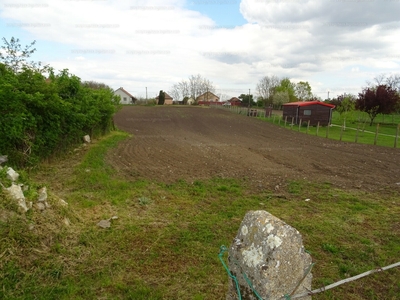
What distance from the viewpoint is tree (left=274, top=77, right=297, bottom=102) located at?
5918cm

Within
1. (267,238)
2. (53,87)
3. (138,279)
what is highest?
(53,87)

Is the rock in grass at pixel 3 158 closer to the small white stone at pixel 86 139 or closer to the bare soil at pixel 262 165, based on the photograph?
the bare soil at pixel 262 165

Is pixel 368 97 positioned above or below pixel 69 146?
above

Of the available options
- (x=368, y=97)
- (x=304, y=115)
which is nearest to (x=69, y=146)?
(x=304, y=115)

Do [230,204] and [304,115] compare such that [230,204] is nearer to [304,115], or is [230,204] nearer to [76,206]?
[76,206]

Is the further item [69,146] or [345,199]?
[69,146]

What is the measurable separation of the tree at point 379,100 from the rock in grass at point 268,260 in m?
30.9

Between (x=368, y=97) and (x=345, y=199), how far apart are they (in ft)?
85.7

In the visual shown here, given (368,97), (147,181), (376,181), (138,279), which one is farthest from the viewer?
(368,97)

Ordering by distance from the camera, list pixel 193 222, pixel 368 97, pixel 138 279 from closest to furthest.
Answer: pixel 138 279, pixel 193 222, pixel 368 97

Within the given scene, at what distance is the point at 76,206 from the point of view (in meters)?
5.75

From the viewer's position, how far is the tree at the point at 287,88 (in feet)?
194

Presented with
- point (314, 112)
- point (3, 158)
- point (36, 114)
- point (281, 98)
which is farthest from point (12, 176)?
point (281, 98)

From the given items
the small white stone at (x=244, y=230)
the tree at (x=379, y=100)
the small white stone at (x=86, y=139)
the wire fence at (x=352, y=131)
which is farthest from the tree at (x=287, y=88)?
the small white stone at (x=244, y=230)
